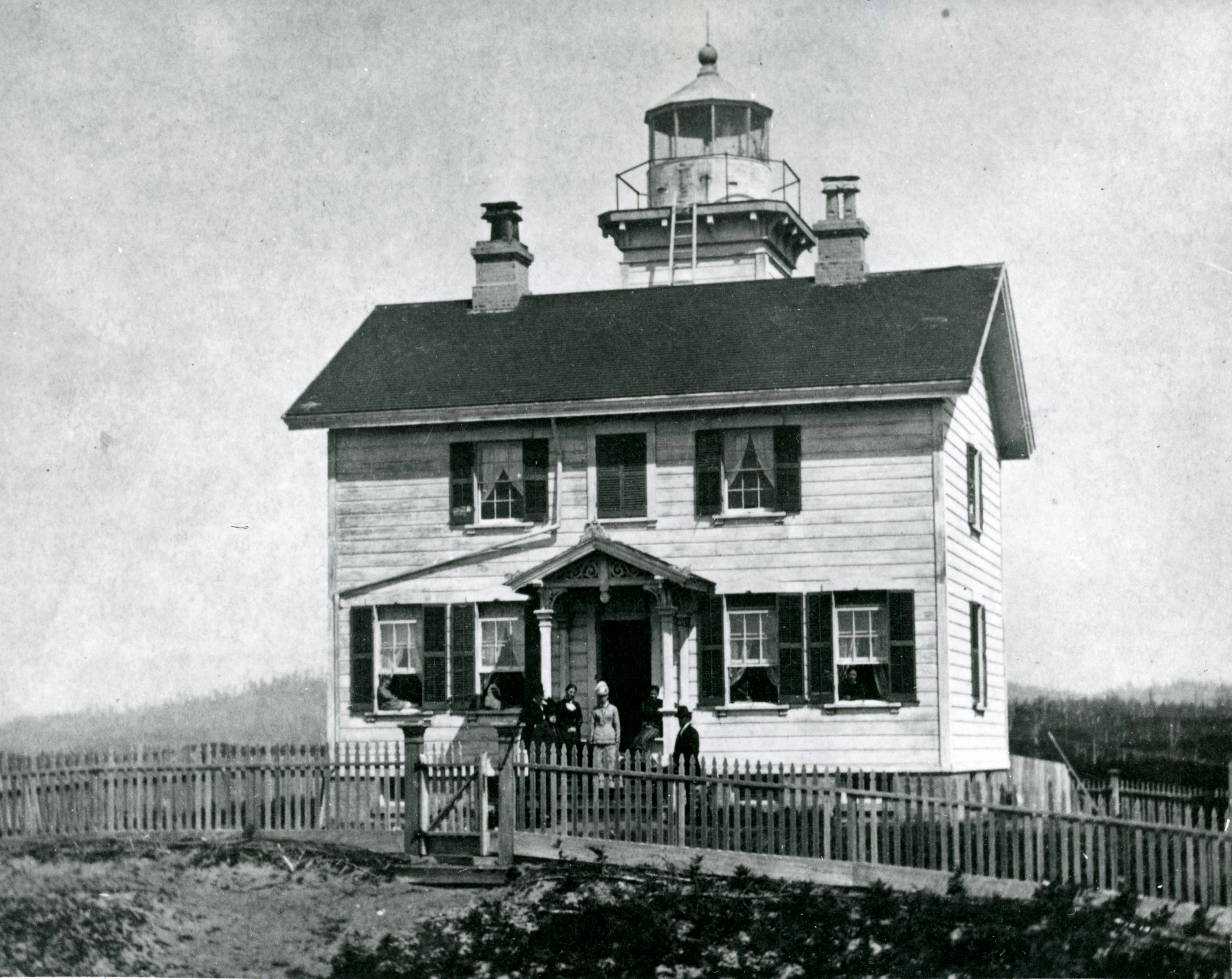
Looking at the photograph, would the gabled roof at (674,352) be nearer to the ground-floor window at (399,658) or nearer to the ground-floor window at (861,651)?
the ground-floor window at (399,658)

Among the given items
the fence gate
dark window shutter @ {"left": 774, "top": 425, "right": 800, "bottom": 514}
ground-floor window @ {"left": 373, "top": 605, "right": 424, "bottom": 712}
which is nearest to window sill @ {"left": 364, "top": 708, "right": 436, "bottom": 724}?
ground-floor window @ {"left": 373, "top": 605, "right": 424, "bottom": 712}

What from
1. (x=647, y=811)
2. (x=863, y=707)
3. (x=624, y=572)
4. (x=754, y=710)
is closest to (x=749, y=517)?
(x=624, y=572)

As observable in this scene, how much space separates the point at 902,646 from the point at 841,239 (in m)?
6.87

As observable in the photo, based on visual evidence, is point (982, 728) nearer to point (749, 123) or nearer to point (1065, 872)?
point (1065, 872)

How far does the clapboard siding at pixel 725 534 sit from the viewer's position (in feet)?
80.4

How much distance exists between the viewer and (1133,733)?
38156 mm

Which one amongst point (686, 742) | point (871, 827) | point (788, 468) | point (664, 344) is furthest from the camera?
point (664, 344)

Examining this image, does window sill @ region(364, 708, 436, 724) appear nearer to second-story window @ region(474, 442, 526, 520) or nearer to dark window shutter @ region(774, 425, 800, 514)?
second-story window @ region(474, 442, 526, 520)

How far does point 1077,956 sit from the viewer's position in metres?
15.9

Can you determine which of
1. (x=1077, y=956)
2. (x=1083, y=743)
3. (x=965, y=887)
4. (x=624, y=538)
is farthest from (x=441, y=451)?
(x=1083, y=743)

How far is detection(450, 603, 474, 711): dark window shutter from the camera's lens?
25.9m

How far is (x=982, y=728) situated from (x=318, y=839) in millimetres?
10583

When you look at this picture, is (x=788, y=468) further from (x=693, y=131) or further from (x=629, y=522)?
(x=693, y=131)

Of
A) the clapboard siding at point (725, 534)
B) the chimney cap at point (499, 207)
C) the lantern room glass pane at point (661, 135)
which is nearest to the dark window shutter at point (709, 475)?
the clapboard siding at point (725, 534)
